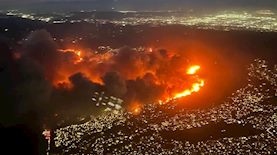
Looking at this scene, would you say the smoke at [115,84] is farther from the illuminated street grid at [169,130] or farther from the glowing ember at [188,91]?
the glowing ember at [188,91]

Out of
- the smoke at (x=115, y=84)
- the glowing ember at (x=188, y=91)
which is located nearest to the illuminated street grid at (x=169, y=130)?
the glowing ember at (x=188, y=91)

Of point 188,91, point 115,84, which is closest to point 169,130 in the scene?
point 188,91

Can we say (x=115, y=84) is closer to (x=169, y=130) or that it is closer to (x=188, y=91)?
(x=188, y=91)

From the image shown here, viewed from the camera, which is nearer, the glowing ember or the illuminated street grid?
the illuminated street grid

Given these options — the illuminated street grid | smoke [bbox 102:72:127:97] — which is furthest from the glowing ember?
smoke [bbox 102:72:127:97]

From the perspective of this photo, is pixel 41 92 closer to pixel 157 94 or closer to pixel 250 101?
pixel 157 94

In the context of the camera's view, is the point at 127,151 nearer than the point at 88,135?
Yes

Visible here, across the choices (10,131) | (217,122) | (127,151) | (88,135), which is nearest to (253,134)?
(217,122)

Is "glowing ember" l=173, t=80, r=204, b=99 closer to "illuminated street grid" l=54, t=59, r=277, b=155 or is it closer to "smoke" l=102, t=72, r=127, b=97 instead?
"illuminated street grid" l=54, t=59, r=277, b=155
